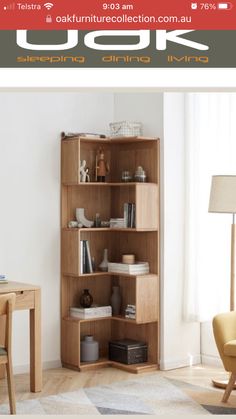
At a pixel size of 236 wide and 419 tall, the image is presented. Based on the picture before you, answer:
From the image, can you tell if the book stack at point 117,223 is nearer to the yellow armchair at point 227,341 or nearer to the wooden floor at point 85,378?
the wooden floor at point 85,378

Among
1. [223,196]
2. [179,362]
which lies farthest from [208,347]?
[223,196]

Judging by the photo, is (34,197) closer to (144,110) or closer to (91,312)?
(91,312)

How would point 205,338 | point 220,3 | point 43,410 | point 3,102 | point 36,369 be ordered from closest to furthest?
point 220,3 → point 43,410 → point 36,369 → point 3,102 → point 205,338

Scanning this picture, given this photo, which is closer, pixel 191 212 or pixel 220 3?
pixel 220 3

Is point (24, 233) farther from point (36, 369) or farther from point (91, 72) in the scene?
point (91, 72)

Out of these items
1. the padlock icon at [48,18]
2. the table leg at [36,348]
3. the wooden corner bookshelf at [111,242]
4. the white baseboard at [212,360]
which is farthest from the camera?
the white baseboard at [212,360]

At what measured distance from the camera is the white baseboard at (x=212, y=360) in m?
4.76

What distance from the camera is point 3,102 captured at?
177 inches

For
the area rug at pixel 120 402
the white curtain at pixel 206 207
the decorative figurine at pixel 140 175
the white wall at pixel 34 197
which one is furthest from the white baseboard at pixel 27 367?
the decorative figurine at pixel 140 175

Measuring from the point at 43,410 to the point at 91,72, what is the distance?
3120 mm

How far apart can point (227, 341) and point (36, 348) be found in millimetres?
1220

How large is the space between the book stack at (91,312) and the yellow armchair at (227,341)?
4.06 feet

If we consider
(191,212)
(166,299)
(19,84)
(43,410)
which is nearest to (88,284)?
(166,299)

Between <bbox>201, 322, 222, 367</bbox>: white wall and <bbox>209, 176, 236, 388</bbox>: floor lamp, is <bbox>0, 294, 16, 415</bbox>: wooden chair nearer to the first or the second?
<bbox>209, 176, 236, 388</bbox>: floor lamp
